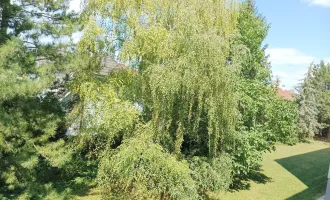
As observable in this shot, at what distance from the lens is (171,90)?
718cm

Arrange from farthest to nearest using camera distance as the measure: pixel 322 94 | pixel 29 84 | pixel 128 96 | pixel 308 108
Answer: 1. pixel 322 94
2. pixel 308 108
3. pixel 128 96
4. pixel 29 84

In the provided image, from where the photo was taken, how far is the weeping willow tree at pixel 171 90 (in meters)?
7.10

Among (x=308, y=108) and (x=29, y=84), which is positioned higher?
(x=29, y=84)

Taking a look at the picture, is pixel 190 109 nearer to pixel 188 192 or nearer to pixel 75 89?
pixel 188 192

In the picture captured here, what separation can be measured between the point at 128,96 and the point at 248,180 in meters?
7.57

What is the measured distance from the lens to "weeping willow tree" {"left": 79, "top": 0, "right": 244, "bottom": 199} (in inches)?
280

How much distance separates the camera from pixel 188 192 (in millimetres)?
7219

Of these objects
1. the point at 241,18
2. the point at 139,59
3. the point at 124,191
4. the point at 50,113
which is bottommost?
the point at 124,191

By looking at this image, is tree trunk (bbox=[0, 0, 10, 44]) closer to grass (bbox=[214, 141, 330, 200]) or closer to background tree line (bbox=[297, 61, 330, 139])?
grass (bbox=[214, 141, 330, 200])

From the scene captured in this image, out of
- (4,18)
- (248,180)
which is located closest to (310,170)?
(248,180)

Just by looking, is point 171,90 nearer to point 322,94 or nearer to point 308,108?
point 308,108

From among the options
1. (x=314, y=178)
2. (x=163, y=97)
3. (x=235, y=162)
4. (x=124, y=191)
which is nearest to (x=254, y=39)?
(x=235, y=162)

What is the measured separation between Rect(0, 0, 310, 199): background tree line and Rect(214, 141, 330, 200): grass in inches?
77.9

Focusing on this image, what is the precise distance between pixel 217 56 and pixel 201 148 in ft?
12.0
